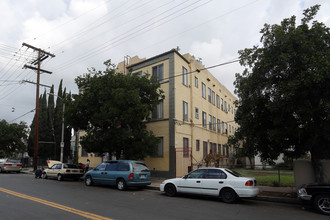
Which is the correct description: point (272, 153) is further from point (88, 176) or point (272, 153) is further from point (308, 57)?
point (88, 176)

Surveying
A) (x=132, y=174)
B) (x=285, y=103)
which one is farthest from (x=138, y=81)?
(x=285, y=103)

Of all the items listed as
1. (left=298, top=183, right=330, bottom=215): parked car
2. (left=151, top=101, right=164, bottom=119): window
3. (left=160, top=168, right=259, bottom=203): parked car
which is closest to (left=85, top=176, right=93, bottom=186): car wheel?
(left=160, top=168, right=259, bottom=203): parked car

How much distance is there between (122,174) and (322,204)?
29.0ft

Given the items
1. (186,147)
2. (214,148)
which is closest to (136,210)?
(186,147)

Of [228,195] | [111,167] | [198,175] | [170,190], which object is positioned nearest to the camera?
[228,195]

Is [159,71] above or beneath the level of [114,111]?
above

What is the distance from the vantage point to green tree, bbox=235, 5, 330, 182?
856 centimetres

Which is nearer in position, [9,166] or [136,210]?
[136,210]

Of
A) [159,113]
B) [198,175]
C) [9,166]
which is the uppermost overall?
[159,113]

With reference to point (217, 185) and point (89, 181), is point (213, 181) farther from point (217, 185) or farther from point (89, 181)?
point (89, 181)

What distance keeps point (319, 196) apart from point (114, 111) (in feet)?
35.6

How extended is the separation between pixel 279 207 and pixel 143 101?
35.1 ft

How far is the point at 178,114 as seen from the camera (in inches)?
782

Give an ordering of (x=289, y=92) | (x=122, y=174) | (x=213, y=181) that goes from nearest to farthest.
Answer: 1. (x=289, y=92)
2. (x=213, y=181)
3. (x=122, y=174)
